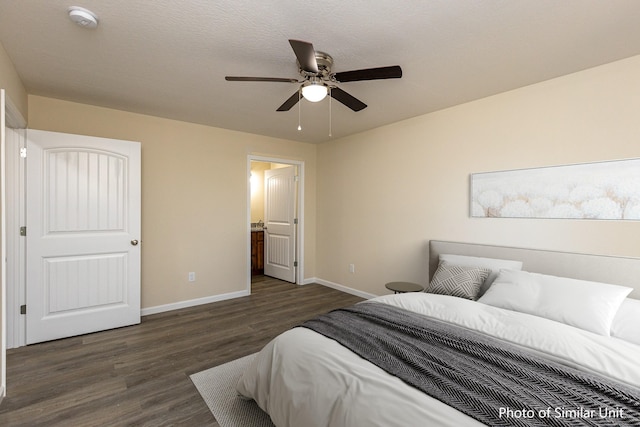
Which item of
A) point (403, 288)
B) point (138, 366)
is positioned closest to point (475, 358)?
point (403, 288)

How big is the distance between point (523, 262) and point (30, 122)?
5.02 meters

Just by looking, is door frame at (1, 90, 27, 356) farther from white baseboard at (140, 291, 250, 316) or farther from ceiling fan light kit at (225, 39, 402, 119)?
ceiling fan light kit at (225, 39, 402, 119)

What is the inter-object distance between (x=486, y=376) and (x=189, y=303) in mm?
3690

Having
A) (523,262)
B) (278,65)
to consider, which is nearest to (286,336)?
(278,65)

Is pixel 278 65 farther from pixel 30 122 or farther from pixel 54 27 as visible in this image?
pixel 30 122

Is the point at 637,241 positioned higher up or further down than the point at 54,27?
further down

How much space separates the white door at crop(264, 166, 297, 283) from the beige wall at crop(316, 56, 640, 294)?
50 cm

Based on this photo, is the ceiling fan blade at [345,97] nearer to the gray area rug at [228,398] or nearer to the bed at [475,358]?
the bed at [475,358]

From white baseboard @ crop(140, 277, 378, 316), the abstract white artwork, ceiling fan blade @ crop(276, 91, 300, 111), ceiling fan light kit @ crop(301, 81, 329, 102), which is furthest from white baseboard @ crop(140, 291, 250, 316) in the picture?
the abstract white artwork

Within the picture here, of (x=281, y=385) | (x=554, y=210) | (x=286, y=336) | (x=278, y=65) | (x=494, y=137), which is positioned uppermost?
(x=278, y=65)

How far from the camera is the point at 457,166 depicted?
3.26 meters

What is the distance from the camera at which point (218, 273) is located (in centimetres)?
421

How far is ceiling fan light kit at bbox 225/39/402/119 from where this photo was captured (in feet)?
5.67

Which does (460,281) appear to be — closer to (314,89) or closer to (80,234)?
(314,89)
